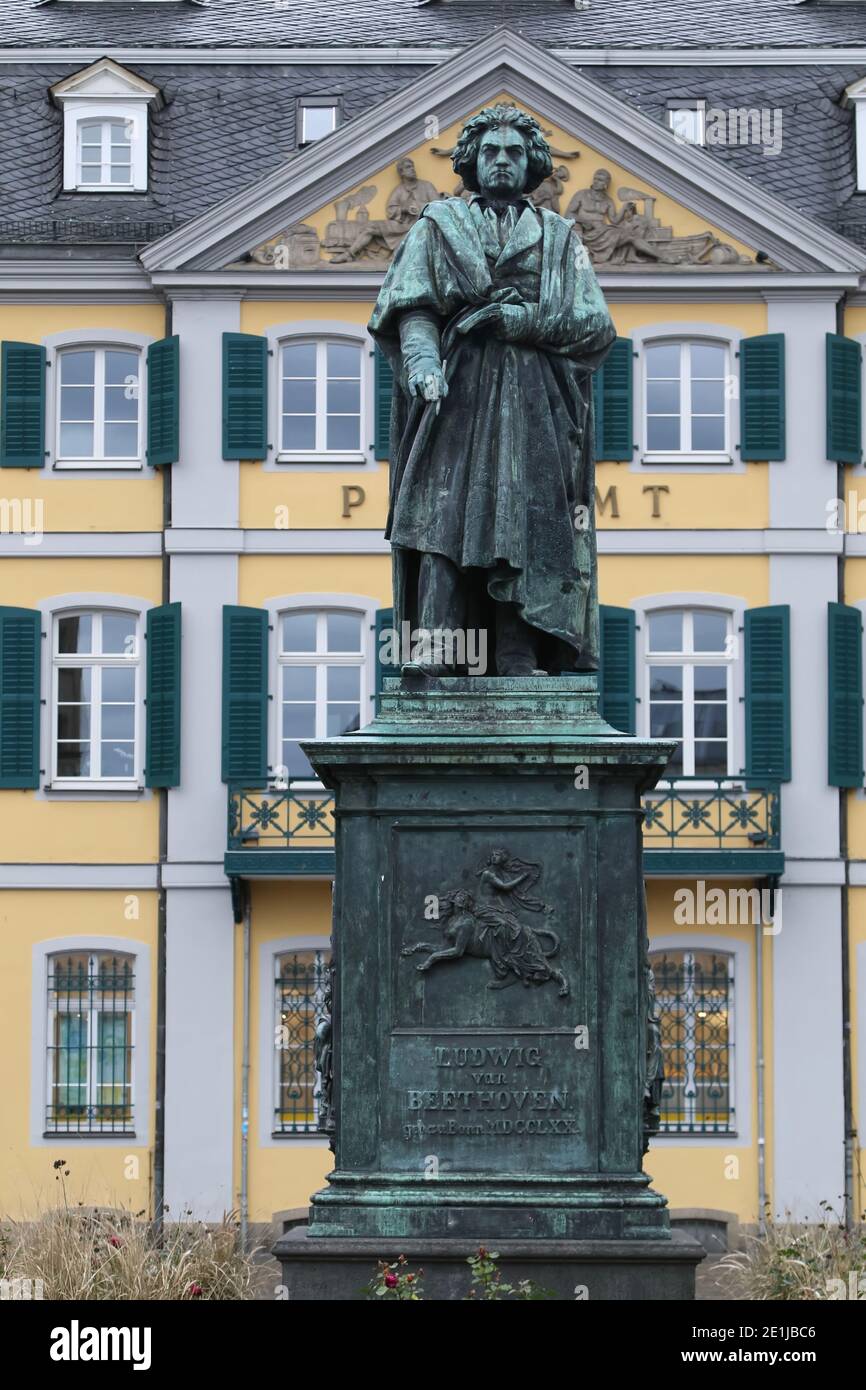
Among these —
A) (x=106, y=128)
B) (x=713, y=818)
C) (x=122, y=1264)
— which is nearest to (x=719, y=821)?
(x=713, y=818)

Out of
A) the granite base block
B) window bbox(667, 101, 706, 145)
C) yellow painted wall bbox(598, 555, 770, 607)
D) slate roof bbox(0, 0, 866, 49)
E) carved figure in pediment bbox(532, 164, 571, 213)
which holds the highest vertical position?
slate roof bbox(0, 0, 866, 49)

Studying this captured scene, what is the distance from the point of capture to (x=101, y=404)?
98.0 feet

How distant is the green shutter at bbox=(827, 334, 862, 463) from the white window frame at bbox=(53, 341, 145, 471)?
7080 mm

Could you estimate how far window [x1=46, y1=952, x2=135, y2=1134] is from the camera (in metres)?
28.9

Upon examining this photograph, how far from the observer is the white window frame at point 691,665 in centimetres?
2891

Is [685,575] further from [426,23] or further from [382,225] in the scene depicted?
[426,23]

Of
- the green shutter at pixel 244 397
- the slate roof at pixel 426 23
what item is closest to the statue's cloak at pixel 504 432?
the green shutter at pixel 244 397

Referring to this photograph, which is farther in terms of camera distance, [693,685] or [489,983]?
[693,685]

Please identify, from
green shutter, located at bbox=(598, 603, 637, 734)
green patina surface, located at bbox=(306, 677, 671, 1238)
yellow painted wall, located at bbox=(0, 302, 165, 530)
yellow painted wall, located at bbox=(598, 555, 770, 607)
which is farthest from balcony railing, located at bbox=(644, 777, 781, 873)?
green patina surface, located at bbox=(306, 677, 671, 1238)

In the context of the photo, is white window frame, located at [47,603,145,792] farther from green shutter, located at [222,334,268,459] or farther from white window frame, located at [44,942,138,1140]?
green shutter, located at [222,334,268,459]

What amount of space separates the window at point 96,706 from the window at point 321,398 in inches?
105

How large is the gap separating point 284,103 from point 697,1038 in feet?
35.8

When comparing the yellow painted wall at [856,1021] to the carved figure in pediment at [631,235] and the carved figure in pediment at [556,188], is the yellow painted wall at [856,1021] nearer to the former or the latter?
the carved figure in pediment at [631,235]
